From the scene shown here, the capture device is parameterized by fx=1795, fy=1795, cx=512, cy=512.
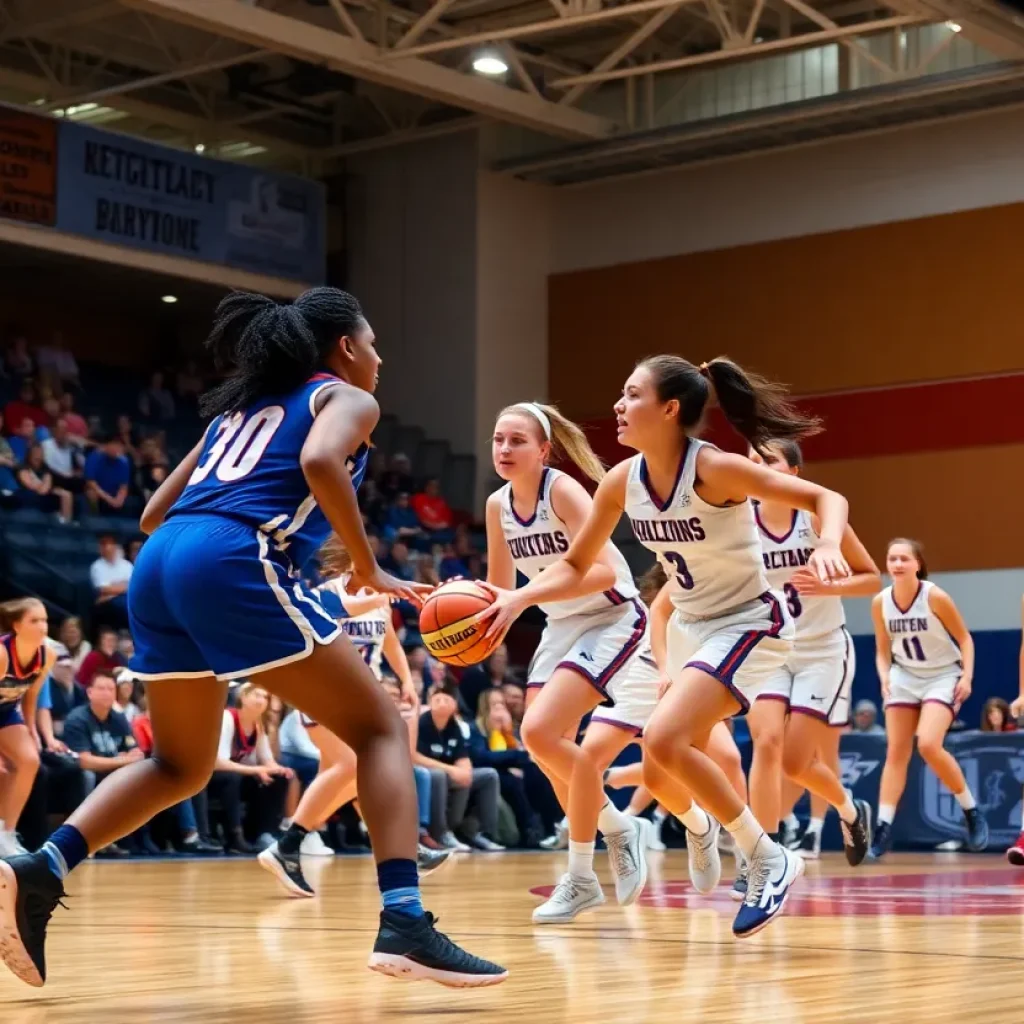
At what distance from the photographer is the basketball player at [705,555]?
5336 millimetres

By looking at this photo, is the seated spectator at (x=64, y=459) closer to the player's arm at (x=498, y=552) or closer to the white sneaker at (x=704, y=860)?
the player's arm at (x=498, y=552)

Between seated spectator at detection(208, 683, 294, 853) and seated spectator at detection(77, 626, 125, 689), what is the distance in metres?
1.05

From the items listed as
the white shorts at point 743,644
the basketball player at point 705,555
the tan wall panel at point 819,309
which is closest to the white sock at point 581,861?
the basketball player at point 705,555

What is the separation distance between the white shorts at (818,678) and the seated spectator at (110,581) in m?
6.81

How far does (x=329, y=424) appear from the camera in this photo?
401cm

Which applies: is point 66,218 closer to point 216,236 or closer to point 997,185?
point 216,236

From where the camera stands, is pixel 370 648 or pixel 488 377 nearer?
pixel 370 648

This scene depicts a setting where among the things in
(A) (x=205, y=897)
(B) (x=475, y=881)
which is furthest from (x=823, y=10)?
(A) (x=205, y=897)

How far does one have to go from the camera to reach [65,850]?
13.5 ft

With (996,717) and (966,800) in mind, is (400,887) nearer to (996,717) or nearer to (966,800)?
(966,800)

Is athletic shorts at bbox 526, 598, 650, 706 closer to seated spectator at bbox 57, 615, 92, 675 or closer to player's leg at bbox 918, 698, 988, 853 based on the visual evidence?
player's leg at bbox 918, 698, 988, 853

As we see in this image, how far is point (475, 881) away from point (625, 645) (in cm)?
Result: 313

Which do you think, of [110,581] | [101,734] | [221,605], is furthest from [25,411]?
[221,605]

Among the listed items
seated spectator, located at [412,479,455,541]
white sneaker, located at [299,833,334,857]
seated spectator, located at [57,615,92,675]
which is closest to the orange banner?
seated spectator, located at [412,479,455,541]
